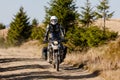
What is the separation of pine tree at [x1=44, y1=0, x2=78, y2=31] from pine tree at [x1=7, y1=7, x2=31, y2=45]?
75.9 ft

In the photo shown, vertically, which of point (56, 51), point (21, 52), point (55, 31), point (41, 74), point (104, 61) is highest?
point (55, 31)

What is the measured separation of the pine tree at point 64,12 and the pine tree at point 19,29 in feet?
75.9

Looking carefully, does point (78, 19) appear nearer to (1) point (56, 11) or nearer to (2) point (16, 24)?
(1) point (56, 11)

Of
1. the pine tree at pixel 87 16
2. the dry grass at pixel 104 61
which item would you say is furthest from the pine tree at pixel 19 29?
the dry grass at pixel 104 61

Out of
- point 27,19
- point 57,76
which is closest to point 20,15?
point 27,19

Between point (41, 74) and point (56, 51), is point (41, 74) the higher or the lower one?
the lower one

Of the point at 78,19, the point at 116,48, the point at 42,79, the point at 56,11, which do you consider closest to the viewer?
the point at 42,79

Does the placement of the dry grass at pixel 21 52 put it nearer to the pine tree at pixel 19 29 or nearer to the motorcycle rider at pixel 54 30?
the motorcycle rider at pixel 54 30

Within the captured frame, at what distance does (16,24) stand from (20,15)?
1.46 m

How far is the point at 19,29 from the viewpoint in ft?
192

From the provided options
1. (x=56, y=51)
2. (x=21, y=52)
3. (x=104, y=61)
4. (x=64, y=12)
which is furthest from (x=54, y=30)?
(x=64, y=12)

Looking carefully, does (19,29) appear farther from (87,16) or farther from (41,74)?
(41,74)

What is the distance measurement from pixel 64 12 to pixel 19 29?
2412 cm

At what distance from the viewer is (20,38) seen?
60250mm
